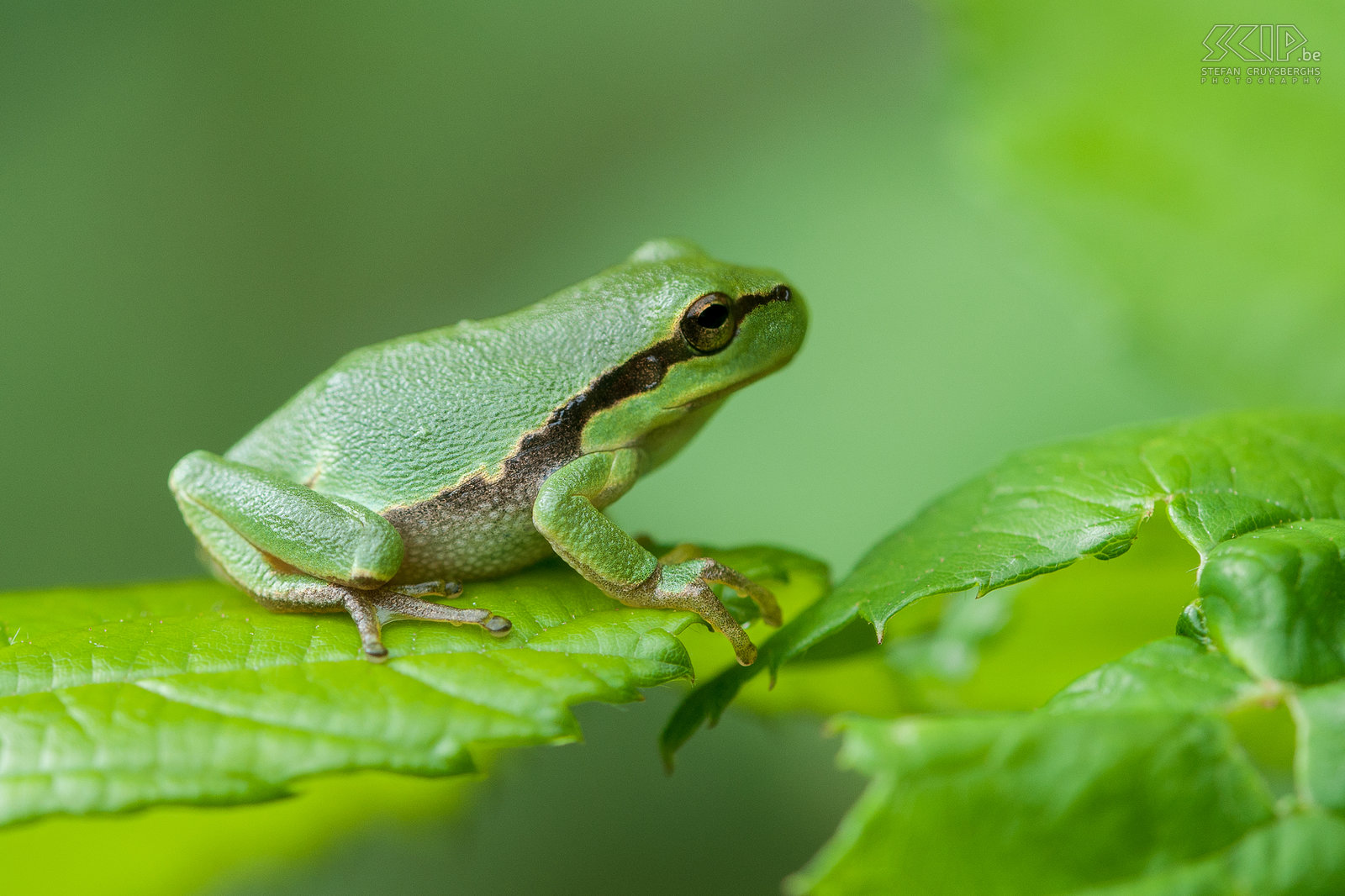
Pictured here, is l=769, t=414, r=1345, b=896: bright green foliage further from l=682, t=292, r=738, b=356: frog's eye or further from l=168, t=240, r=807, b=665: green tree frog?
l=682, t=292, r=738, b=356: frog's eye

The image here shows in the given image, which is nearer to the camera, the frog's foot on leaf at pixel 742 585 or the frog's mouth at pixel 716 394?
the frog's foot on leaf at pixel 742 585

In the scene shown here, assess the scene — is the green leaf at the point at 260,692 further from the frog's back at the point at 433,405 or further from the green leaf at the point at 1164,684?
the green leaf at the point at 1164,684

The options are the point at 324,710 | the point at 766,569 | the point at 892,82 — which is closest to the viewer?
the point at 324,710

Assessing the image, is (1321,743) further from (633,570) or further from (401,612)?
(401,612)

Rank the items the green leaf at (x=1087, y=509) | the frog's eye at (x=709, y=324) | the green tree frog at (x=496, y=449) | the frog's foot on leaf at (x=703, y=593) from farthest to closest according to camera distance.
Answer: the frog's eye at (x=709, y=324) → the green tree frog at (x=496, y=449) → the frog's foot on leaf at (x=703, y=593) → the green leaf at (x=1087, y=509)

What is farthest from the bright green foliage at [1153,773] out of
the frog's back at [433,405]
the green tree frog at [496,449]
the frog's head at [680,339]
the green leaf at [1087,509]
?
the frog's back at [433,405]

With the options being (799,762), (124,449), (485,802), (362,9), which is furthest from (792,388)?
(362,9)

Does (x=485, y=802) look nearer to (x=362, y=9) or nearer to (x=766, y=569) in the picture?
(x=766, y=569)

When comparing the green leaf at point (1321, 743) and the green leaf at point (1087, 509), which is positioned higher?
A: the green leaf at point (1087, 509)
